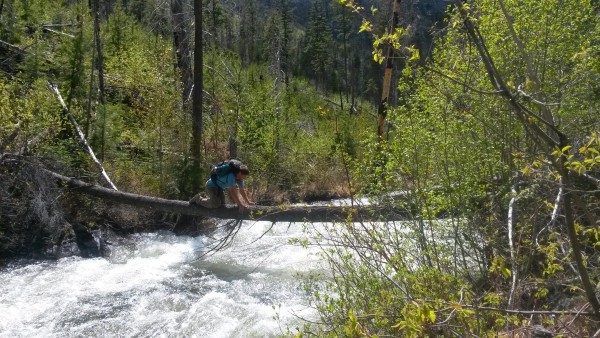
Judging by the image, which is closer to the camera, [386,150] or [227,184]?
[386,150]

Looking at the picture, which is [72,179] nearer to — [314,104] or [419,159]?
[419,159]

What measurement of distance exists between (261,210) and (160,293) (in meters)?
3.08

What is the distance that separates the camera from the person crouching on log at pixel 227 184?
8680mm

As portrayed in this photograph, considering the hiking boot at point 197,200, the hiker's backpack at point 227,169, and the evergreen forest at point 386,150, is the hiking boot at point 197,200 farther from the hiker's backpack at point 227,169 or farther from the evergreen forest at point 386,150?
the evergreen forest at point 386,150

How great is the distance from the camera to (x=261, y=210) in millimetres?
7758

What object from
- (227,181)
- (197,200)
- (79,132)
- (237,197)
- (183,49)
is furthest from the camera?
(183,49)

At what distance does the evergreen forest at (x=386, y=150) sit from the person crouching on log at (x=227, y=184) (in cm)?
130

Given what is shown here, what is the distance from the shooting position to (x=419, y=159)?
6.83m

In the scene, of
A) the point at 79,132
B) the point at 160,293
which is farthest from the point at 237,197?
the point at 79,132

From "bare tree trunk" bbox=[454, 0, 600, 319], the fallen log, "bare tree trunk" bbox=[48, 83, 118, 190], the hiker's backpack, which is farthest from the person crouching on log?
"bare tree trunk" bbox=[454, 0, 600, 319]

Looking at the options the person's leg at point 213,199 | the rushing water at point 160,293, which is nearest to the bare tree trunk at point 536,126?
the rushing water at point 160,293

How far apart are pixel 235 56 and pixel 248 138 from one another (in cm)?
644

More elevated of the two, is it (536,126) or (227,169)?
(536,126)

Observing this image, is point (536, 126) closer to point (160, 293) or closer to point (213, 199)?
point (213, 199)
